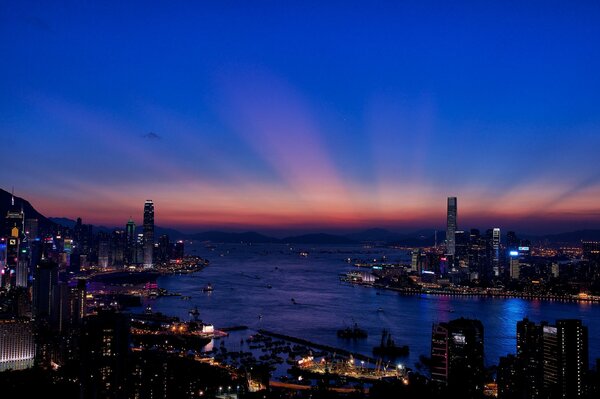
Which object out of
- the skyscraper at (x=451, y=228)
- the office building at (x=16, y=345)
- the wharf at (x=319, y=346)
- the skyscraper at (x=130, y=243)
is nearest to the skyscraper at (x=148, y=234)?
the skyscraper at (x=130, y=243)

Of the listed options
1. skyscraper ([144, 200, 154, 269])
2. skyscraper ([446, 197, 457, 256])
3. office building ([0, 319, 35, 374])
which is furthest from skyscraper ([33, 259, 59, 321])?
skyscraper ([446, 197, 457, 256])

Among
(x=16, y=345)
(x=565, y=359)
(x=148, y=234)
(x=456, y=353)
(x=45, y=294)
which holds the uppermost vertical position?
(x=148, y=234)

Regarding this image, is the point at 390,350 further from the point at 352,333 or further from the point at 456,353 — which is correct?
the point at 456,353

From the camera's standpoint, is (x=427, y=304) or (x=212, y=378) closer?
(x=212, y=378)

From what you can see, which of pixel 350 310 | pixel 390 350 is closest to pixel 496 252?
pixel 350 310

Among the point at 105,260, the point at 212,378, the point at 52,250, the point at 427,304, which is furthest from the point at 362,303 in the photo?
the point at 105,260

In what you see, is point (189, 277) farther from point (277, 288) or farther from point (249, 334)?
point (249, 334)

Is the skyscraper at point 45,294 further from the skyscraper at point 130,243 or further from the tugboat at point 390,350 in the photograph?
the skyscraper at point 130,243
